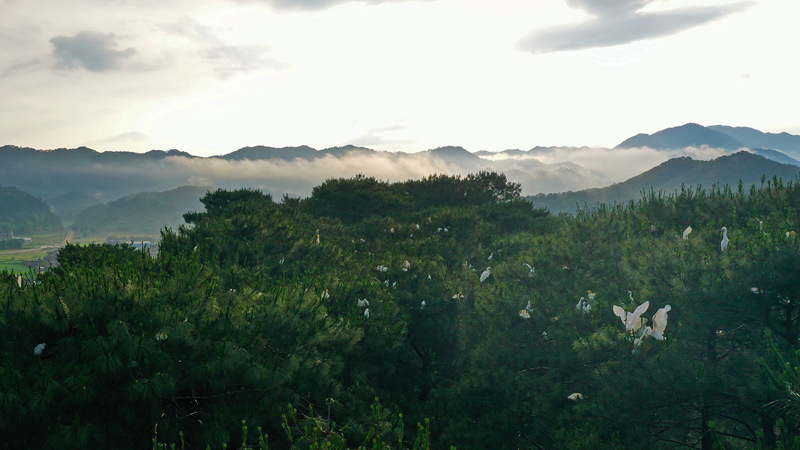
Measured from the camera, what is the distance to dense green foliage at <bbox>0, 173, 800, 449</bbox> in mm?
5801

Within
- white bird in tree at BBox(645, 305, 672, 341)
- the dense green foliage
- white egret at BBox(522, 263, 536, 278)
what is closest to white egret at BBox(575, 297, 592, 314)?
the dense green foliage

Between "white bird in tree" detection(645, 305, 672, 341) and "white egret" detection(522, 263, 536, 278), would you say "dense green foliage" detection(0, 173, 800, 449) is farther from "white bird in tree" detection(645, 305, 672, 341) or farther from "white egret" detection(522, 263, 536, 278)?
"white bird in tree" detection(645, 305, 672, 341)

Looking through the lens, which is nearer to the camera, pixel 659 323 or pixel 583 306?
pixel 659 323

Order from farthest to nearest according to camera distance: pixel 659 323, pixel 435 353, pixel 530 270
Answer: pixel 435 353 → pixel 530 270 → pixel 659 323

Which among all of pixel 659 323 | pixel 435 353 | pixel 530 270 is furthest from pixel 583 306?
pixel 435 353

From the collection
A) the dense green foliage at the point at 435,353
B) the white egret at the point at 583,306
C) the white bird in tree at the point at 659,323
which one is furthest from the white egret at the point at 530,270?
the white bird in tree at the point at 659,323

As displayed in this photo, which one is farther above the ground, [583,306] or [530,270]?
[530,270]

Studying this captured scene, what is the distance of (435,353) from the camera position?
15.7 m

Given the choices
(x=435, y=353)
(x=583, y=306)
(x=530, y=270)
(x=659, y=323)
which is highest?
(x=659, y=323)

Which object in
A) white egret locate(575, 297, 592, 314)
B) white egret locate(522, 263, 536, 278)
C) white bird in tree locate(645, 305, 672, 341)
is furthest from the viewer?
white egret locate(522, 263, 536, 278)

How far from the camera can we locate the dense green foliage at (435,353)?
5.80 meters

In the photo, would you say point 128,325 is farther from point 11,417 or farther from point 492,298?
point 492,298

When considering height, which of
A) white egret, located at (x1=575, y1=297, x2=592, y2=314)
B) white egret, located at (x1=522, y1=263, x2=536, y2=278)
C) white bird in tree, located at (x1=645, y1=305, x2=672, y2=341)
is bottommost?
white egret, located at (x1=575, y1=297, x2=592, y2=314)

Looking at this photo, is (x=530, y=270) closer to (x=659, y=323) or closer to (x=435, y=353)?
(x=435, y=353)
